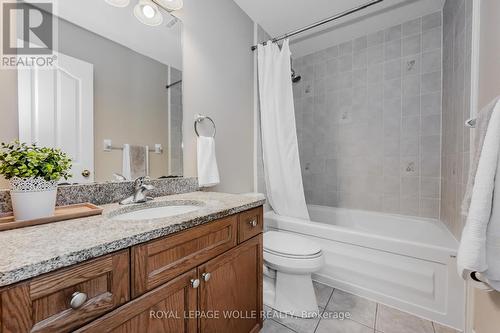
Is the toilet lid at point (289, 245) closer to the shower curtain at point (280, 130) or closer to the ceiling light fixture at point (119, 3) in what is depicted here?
the shower curtain at point (280, 130)

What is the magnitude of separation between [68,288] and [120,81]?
40.3 inches

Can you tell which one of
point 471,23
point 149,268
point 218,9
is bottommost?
point 149,268

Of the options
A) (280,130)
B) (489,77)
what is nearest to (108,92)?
(280,130)

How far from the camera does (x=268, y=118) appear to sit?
6.82ft

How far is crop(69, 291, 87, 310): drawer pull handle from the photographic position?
0.50 m

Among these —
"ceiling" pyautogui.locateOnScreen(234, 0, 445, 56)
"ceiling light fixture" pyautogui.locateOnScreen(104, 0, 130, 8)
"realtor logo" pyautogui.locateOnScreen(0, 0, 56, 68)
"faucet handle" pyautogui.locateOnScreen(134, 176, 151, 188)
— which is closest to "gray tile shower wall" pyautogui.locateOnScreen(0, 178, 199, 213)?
"faucet handle" pyautogui.locateOnScreen(134, 176, 151, 188)

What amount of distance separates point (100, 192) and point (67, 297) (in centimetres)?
66

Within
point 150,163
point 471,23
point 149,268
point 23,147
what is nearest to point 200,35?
point 150,163

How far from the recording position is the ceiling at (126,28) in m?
1.02

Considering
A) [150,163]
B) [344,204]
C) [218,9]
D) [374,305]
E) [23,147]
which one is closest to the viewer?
[23,147]

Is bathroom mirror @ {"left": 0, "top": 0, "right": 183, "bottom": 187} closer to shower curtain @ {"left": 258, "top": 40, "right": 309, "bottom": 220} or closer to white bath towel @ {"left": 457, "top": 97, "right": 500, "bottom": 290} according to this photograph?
shower curtain @ {"left": 258, "top": 40, "right": 309, "bottom": 220}

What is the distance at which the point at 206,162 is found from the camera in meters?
1.55

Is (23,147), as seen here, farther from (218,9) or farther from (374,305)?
(374,305)

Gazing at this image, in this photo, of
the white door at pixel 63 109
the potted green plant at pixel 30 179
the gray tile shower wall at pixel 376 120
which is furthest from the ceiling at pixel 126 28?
the gray tile shower wall at pixel 376 120
